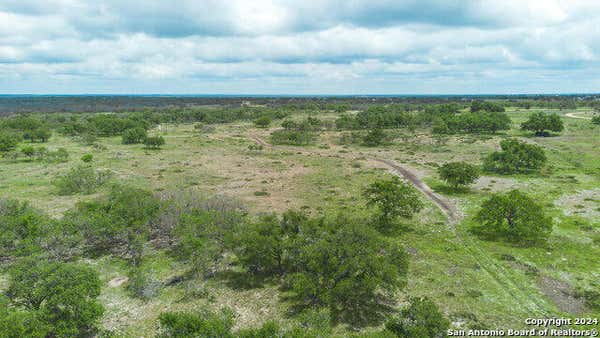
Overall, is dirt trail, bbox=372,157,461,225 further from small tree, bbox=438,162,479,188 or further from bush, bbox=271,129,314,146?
bush, bbox=271,129,314,146

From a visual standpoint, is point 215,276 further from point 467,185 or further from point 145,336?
point 467,185

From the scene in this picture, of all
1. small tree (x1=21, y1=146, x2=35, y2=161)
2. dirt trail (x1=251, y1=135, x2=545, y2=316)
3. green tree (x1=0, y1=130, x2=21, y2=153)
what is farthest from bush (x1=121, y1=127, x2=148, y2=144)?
dirt trail (x1=251, y1=135, x2=545, y2=316)

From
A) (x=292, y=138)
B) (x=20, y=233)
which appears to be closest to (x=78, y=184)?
(x=20, y=233)

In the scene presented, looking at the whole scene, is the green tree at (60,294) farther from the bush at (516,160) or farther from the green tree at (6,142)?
the green tree at (6,142)

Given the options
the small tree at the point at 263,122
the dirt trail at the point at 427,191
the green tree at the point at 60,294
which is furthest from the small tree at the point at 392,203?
the small tree at the point at 263,122

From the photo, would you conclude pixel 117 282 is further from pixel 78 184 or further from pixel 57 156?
pixel 57 156
